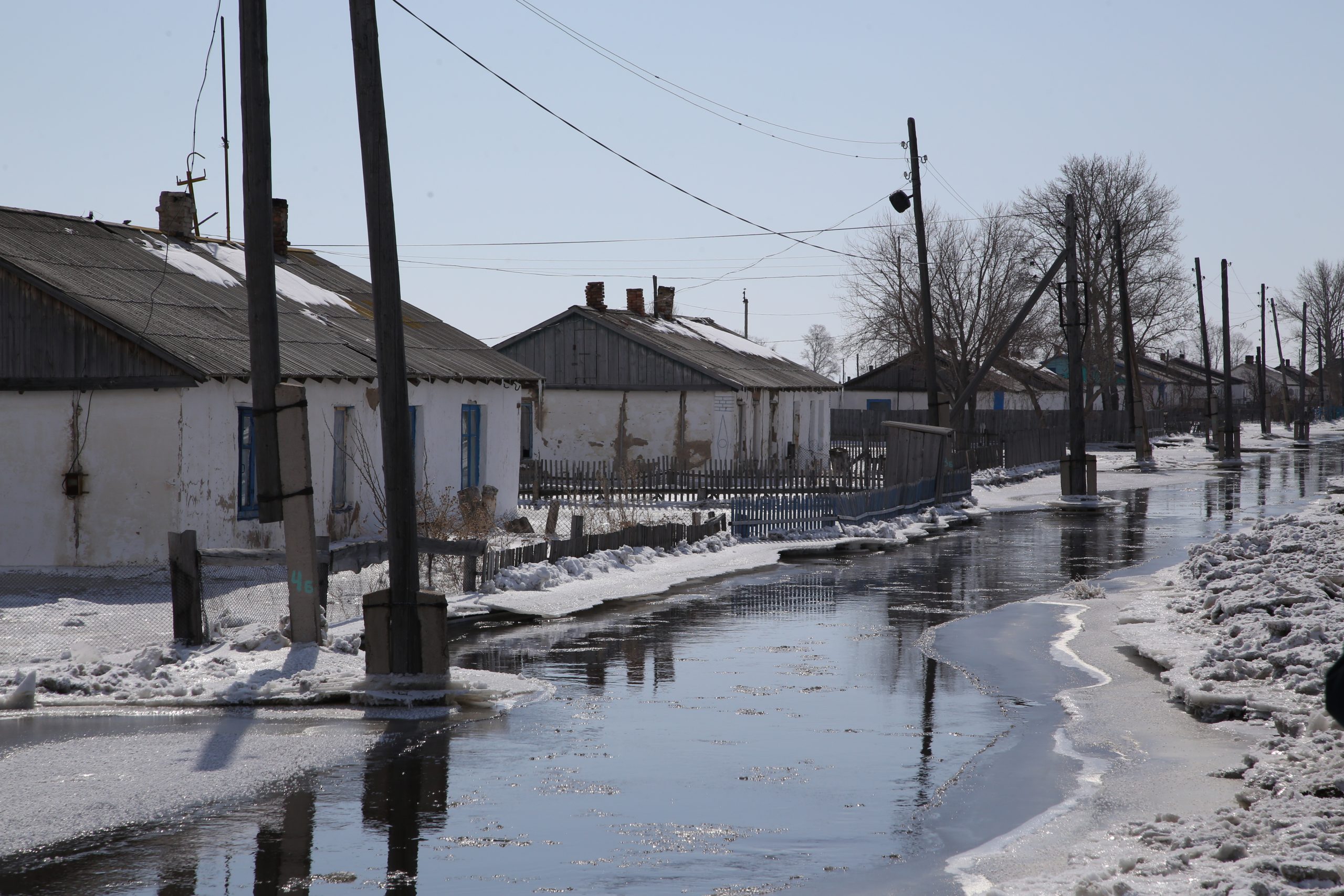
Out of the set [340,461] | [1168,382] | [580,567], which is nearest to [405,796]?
[580,567]

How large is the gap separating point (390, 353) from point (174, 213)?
48.6 feet

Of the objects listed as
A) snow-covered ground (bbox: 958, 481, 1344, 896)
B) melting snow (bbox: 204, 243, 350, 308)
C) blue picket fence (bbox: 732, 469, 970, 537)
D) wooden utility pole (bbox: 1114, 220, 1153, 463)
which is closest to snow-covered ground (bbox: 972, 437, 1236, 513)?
wooden utility pole (bbox: 1114, 220, 1153, 463)

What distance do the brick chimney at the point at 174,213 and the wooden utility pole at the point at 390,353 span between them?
1428 cm

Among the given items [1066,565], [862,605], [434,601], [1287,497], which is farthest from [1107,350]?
[434,601]

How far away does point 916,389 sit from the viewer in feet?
237

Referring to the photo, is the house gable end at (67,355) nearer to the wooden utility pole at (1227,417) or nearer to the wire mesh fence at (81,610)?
the wire mesh fence at (81,610)

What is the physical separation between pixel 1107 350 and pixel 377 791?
68011 millimetres

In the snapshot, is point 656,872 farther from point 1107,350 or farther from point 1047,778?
point 1107,350

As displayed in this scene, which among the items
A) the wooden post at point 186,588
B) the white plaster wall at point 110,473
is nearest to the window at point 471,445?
the white plaster wall at point 110,473

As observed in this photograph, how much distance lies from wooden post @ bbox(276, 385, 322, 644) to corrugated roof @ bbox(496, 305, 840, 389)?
1062 inches

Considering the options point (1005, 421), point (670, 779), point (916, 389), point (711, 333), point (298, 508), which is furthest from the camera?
point (916, 389)

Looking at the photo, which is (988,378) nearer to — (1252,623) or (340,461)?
(340,461)

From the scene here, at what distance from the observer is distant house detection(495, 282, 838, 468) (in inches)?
1492

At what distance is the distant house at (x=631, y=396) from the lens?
3791cm
